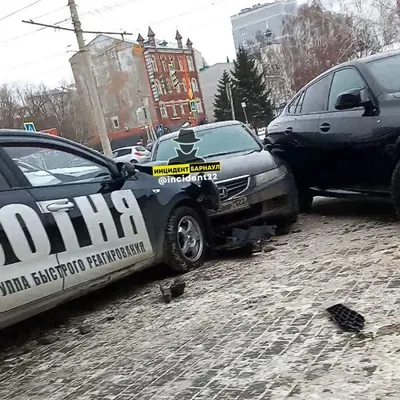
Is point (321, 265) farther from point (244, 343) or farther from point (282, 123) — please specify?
point (282, 123)

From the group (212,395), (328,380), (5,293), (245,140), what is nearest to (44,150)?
(5,293)

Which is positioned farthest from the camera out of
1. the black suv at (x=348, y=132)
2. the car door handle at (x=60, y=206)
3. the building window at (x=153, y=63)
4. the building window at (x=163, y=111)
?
the building window at (x=163, y=111)

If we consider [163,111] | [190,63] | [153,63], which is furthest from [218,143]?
[190,63]

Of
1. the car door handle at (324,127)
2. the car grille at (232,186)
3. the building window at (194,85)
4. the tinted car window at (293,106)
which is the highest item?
the building window at (194,85)

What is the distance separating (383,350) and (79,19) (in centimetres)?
1993

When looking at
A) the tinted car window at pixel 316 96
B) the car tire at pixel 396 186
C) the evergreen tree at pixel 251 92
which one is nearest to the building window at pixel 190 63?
the evergreen tree at pixel 251 92

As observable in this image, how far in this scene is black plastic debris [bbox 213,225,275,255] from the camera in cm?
591

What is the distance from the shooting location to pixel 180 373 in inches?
127

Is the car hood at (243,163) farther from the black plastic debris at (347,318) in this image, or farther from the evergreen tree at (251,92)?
the evergreen tree at (251,92)

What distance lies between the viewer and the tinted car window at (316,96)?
22.1 ft

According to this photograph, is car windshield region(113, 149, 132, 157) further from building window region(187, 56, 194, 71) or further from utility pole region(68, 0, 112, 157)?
building window region(187, 56, 194, 71)

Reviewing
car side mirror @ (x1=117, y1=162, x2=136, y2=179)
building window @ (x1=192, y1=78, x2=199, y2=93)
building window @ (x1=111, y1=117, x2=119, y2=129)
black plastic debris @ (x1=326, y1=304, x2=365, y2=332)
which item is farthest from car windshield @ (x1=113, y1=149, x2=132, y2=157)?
building window @ (x1=192, y1=78, x2=199, y2=93)

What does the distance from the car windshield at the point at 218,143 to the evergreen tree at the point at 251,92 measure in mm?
46519

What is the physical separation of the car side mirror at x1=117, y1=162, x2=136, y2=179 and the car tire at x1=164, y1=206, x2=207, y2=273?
54 centimetres
